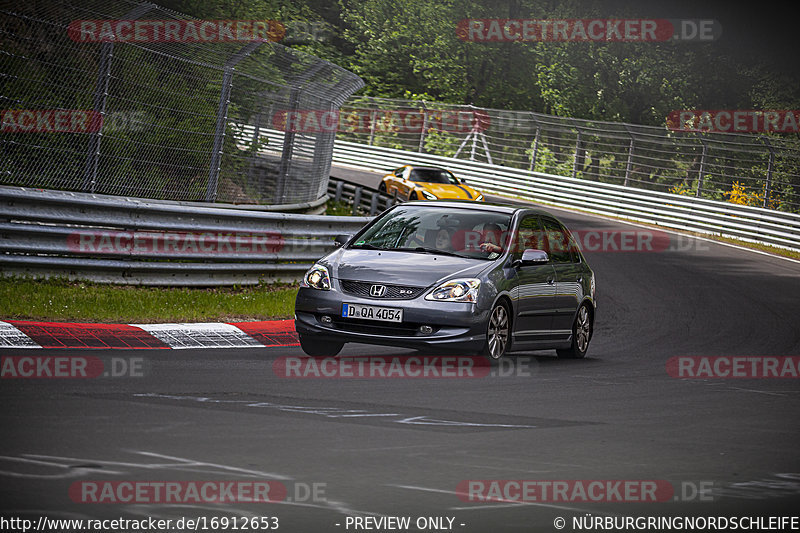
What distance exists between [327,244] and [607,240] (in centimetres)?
1309

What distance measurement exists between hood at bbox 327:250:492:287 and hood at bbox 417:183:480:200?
16973 mm

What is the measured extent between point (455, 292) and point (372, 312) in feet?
2.32

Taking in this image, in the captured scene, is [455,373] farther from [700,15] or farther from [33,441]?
[700,15]

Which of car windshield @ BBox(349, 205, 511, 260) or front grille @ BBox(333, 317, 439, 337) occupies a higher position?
car windshield @ BBox(349, 205, 511, 260)

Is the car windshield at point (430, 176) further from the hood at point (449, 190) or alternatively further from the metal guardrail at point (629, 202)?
the metal guardrail at point (629, 202)

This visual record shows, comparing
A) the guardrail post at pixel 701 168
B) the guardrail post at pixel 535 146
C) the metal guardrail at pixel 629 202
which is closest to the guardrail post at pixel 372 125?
the metal guardrail at pixel 629 202

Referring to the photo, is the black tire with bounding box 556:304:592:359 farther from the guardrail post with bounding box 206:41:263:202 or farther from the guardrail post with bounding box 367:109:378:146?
the guardrail post with bounding box 367:109:378:146

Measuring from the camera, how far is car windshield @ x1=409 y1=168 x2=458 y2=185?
28.7 meters

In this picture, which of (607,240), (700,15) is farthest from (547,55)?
→ (607,240)

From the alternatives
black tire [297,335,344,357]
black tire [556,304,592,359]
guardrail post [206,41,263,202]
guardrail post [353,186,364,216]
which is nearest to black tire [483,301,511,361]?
black tire [297,335,344,357]

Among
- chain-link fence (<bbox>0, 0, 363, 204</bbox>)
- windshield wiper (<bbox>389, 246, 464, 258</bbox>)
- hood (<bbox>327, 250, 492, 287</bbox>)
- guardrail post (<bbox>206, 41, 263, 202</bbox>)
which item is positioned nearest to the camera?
hood (<bbox>327, 250, 492, 287</bbox>)

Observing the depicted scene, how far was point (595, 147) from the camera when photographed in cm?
3728

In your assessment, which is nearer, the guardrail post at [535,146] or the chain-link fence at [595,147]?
the chain-link fence at [595,147]

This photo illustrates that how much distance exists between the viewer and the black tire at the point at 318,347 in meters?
10.3
